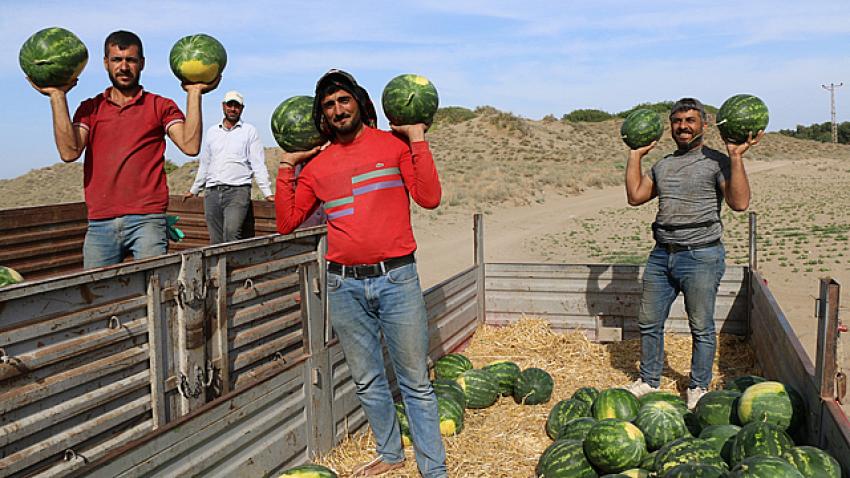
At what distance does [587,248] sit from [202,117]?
13609 millimetres

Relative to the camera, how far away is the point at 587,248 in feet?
56.1

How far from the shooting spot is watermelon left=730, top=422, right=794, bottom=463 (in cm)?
379

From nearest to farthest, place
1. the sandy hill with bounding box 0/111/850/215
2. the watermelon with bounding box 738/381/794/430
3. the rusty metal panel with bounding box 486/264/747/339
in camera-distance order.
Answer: the watermelon with bounding box 738/381/794/430
the rusty metal panel with bounding box 486/264/747/339
the sandy hill with bounding box 0/111/850/215

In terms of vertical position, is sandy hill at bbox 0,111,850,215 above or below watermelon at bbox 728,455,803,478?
above

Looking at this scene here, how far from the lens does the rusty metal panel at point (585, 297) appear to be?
7.29 m

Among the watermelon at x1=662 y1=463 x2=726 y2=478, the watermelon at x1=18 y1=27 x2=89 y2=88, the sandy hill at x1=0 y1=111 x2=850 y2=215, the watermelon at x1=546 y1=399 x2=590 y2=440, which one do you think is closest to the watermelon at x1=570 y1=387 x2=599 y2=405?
the watermelon at x1=546 y1=399 x2=590 y2=440

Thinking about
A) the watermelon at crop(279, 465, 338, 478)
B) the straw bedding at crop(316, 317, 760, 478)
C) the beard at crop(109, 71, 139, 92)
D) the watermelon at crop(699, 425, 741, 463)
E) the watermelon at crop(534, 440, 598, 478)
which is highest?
the beard at crop(109, 71, 139, 92)

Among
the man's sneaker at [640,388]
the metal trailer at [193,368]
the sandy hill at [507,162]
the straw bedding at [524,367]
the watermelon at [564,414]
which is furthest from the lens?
the sandy hill at [507,162]

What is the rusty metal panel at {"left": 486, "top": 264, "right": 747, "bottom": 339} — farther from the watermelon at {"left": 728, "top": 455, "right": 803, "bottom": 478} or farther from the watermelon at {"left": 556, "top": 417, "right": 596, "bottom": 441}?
the watermelon at {"left": 728, "top": 455, "right": 803, "bottom": 478}

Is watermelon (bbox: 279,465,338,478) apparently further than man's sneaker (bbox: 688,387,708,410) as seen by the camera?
No

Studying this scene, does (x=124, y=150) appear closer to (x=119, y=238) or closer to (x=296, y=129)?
(x=119, y=238)

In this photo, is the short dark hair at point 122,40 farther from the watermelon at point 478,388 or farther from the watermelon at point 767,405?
the watermelon at point 767,405

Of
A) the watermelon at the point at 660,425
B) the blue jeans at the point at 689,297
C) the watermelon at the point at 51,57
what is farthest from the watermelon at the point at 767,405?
the watermelon at the point at 51,57

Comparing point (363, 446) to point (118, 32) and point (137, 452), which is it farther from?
point (118, 32)
